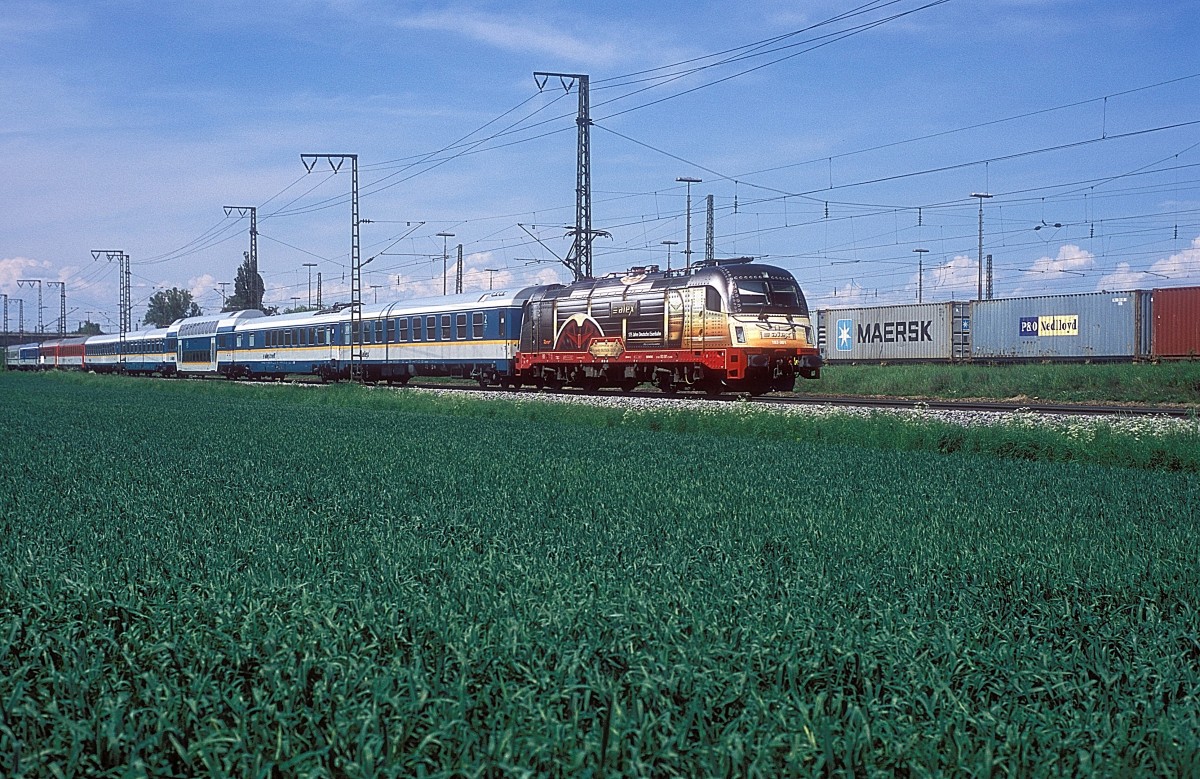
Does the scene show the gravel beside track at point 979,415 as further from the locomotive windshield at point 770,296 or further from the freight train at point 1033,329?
the freight train at point 1033,329

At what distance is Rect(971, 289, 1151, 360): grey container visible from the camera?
39031 millimetres

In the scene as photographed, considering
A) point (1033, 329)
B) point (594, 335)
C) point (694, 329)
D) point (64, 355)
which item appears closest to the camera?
point (694, 329)

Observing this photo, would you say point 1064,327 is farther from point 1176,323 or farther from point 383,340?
point 383,340

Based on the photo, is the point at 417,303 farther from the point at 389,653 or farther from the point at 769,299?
the point at 389,653

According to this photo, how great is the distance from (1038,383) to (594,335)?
44.8 ft

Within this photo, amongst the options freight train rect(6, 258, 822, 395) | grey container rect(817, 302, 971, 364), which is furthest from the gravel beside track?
grey container rect(817, 302, 971, 364)

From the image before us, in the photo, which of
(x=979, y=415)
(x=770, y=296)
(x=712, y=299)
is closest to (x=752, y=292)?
(x=770, y=296)

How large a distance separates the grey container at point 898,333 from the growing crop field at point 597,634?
1467 inches

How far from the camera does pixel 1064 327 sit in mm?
40938

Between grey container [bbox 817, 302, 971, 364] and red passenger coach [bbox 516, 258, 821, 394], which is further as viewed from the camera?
grey container [bbox 817, 302, 971, 364]

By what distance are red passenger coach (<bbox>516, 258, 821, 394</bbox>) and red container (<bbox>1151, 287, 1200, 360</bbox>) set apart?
60.0 feet

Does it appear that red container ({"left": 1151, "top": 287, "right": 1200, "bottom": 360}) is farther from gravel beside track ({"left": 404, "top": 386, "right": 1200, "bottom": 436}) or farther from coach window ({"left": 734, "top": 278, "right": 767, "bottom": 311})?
coach window ({"left": 734, "top": 278, "right": 767, "bottom": 311})

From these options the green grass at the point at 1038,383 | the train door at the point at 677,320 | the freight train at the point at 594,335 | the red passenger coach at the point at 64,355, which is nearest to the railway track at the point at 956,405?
the freight train at the point at 594,335

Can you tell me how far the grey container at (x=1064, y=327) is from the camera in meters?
39.0
